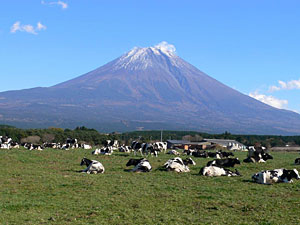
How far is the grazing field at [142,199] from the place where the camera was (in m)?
9.27

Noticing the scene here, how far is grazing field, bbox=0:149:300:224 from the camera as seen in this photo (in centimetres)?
927

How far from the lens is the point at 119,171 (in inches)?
716

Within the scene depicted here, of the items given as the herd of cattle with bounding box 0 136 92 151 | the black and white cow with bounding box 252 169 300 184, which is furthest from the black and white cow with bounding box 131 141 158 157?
the black and white cow with bounding box 252 169 300 184

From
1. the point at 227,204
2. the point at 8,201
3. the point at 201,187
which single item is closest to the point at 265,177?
the point at 201,187

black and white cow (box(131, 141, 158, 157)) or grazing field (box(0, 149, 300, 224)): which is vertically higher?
black and white cow (box(131, 141, 158, 157))

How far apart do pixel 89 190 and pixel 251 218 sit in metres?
5.34

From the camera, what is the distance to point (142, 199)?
37.6 ft

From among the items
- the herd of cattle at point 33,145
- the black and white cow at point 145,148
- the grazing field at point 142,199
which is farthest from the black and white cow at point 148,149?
the grazing field at point 142,199

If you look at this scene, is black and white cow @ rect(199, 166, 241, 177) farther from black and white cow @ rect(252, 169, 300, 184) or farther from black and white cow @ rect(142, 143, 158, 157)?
black and white cow @ rect(142, 143, 158, 157)

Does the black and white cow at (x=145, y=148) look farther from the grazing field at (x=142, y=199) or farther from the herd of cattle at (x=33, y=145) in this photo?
the grazing field at (x=142, y=199)

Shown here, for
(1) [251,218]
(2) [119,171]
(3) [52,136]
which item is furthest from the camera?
(3) [52,136]

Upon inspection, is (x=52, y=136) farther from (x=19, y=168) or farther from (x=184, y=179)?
(x=184, y=179)

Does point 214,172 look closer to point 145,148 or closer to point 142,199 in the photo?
point 142,199

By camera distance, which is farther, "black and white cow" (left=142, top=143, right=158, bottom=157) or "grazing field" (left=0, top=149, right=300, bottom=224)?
"black and white cow" (left=142, top=143, right=158, bottom=157)
